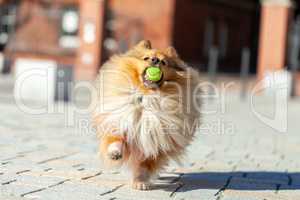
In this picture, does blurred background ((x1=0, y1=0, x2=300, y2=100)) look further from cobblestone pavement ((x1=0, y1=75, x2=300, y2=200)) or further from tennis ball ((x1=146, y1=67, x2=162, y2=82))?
tennis ball ((x1=146, y1=67, x2=162, y2=82))

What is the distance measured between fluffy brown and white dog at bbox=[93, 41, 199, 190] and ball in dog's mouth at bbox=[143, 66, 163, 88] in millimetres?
10

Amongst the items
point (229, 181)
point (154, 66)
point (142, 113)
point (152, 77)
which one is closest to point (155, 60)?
point (154, 66)

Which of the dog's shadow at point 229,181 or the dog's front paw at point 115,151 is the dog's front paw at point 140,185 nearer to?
the dog's shadow at point 229,181

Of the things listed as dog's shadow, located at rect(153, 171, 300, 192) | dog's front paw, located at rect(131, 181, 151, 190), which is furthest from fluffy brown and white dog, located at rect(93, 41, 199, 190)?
dog's shadow, located at rect(153, 171, 300, 192)

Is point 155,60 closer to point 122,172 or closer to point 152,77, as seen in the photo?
point 152,77

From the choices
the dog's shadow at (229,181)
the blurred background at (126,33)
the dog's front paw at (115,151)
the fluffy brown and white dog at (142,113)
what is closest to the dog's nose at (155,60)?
the fluffy brown and white dog at (142,113)

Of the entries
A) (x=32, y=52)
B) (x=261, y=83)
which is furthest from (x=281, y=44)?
(x=32, y=52)

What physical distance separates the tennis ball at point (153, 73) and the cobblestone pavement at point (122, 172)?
121cm

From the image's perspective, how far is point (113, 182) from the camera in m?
6.97

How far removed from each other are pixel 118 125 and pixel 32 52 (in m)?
27.4

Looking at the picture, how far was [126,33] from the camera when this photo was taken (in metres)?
31.0

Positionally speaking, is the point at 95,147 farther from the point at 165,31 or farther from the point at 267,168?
the point at 165,31

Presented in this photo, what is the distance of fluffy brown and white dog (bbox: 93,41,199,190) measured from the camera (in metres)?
6.46

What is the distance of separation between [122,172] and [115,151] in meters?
1.22
